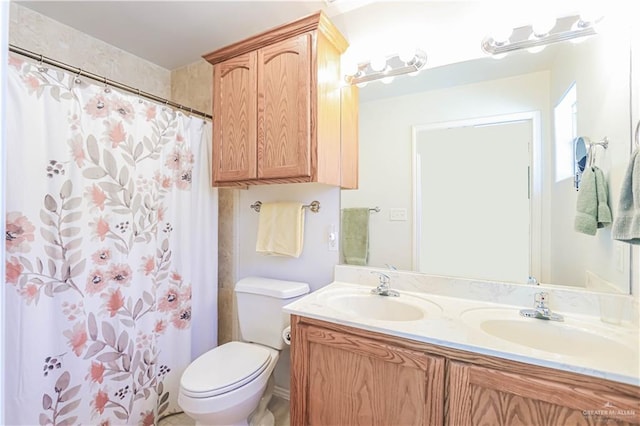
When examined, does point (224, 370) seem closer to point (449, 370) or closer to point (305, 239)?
point (305, 239)

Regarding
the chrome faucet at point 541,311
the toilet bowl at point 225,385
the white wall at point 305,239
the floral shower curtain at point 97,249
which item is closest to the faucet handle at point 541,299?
the chrome faucet at point 541,311

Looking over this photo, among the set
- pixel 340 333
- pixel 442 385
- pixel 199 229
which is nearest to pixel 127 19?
pixel 199 229

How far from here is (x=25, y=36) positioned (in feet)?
5.39

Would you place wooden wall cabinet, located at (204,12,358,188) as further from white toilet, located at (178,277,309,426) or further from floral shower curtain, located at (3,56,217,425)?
white toilet, located at (178,277,309,426)

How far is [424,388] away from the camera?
97 cm

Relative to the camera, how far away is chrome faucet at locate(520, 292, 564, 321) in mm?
1117

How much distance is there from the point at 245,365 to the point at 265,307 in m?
0.32

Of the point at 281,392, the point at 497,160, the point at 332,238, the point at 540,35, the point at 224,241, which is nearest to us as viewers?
the point at 540,35

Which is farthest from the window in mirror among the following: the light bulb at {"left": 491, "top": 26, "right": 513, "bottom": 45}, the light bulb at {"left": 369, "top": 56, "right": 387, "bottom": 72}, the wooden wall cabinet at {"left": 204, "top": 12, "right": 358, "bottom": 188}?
the wooden wall cabinet at {"left": 204, "top": 12, "right": 358, "bottom": 188}

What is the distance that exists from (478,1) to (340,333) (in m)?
1.69

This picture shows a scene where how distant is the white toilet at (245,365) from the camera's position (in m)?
1.26

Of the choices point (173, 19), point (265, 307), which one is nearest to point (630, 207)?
point (265, 307)

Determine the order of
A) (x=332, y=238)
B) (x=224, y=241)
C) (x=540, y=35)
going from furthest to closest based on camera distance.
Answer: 1. (x=224, y=241)
2. (x=332, y=238)
3. (x=540, y=35)

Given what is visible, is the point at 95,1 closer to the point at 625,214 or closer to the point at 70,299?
the point at 70,299
